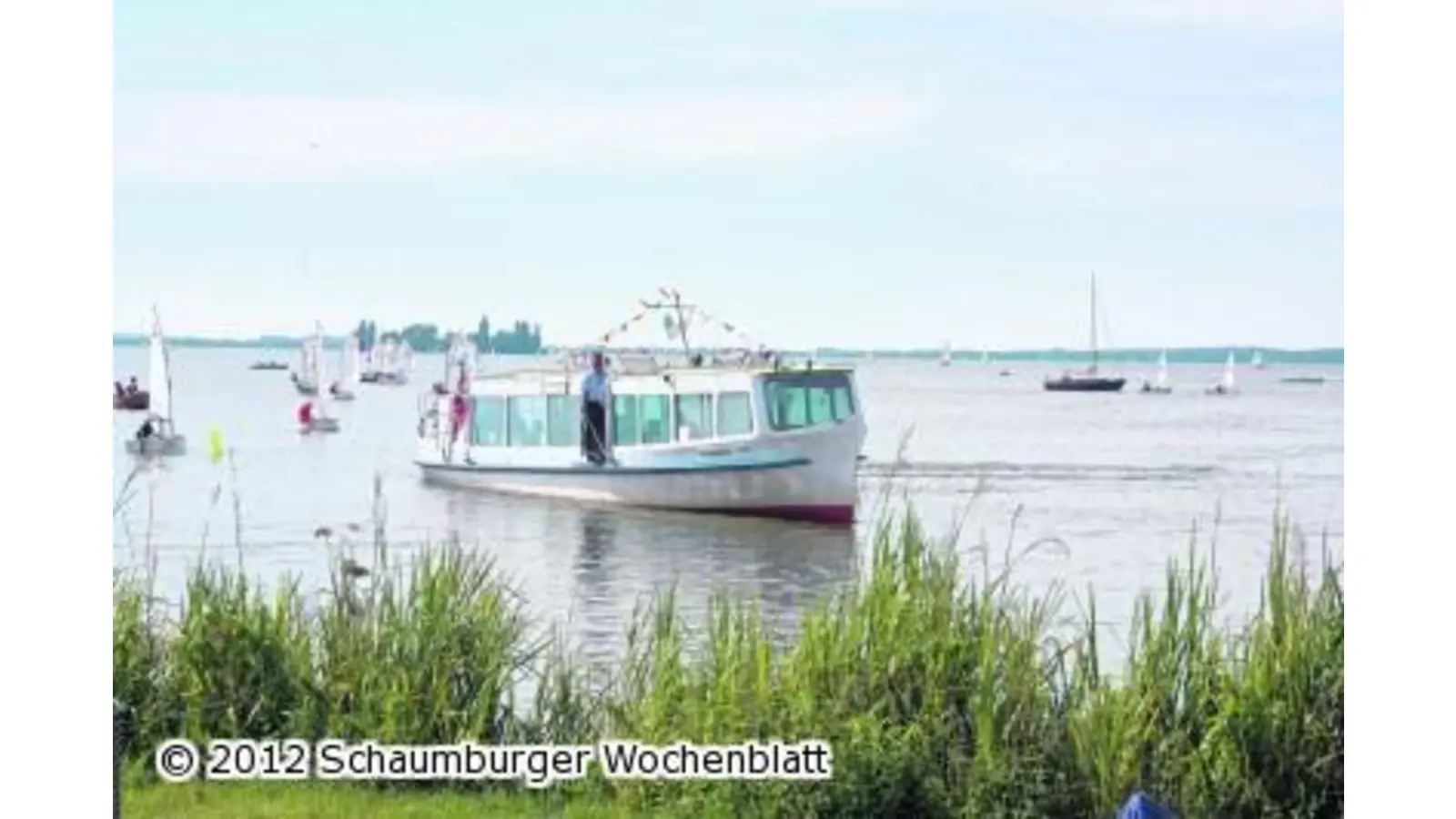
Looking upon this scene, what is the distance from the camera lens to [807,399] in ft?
21.5

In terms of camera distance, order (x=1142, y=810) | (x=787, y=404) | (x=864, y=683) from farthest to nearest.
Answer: (x=787, y=404), (x=864, y=683), (x=1142, y=810)

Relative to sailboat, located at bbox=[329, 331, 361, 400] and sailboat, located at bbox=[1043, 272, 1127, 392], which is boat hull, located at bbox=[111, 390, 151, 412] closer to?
sailboat, located at bbox=[329, 331, 361, 400]

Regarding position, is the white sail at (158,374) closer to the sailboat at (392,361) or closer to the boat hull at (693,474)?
the sailboat at (392,361)

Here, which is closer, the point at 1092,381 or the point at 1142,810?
the point at 1142,810

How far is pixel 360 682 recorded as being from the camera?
6172mm

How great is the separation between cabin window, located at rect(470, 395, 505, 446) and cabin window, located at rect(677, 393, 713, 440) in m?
0.43

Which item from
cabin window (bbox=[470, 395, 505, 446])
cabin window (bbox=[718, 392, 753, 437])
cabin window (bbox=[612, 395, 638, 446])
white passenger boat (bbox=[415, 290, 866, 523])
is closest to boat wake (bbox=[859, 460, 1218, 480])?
white passenger boat (bbox=[415, 290, 866, 523])

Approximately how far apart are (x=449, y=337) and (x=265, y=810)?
1.21 metres

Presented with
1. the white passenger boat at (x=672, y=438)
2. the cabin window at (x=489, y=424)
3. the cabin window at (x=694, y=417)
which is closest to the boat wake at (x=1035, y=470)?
the white passenger boat at (x=672, y=438)

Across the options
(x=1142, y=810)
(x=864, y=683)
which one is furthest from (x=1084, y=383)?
(x=1142, y=810)

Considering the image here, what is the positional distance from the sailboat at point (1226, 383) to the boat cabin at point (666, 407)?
832 mm

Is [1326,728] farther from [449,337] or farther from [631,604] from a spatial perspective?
[449,337]

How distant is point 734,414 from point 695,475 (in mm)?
174

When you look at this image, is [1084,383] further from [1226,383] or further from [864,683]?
[864,683]
